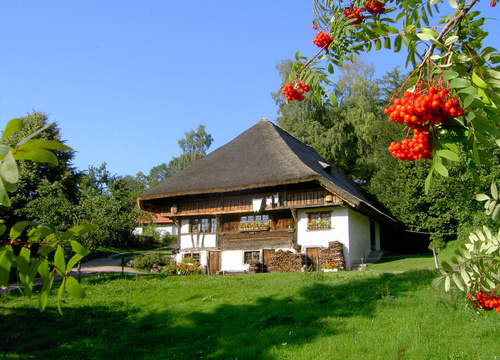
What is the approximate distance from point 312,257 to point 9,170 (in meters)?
16.2

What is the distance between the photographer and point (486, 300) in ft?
10.7

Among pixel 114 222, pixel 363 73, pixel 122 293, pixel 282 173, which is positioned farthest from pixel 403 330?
pixel 363 73

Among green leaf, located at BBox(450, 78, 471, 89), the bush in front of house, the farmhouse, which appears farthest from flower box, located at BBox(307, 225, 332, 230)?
green leaf, located at BBox(450, 78, 471, 89)

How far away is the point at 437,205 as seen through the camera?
18594mm

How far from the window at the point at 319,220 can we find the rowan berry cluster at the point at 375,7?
45.3 feet

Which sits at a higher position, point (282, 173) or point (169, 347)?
point (282, 173)

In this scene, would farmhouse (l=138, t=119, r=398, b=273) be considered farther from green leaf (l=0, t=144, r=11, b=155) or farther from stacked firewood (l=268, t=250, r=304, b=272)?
green leaf (l=0, t=144, r=11, b=155)

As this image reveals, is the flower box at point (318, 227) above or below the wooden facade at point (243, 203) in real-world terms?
below

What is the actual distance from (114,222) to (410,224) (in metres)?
13.4

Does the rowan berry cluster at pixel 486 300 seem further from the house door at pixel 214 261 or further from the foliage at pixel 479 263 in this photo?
the house door at pixel 214 261

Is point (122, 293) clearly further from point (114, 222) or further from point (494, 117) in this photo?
point (494, 117)

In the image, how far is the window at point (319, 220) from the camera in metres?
16.9

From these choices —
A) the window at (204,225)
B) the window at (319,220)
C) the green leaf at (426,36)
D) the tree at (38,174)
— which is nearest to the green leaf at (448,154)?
the green leaf at (426,36)

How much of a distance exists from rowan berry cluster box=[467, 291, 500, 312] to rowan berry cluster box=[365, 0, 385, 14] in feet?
7.92
